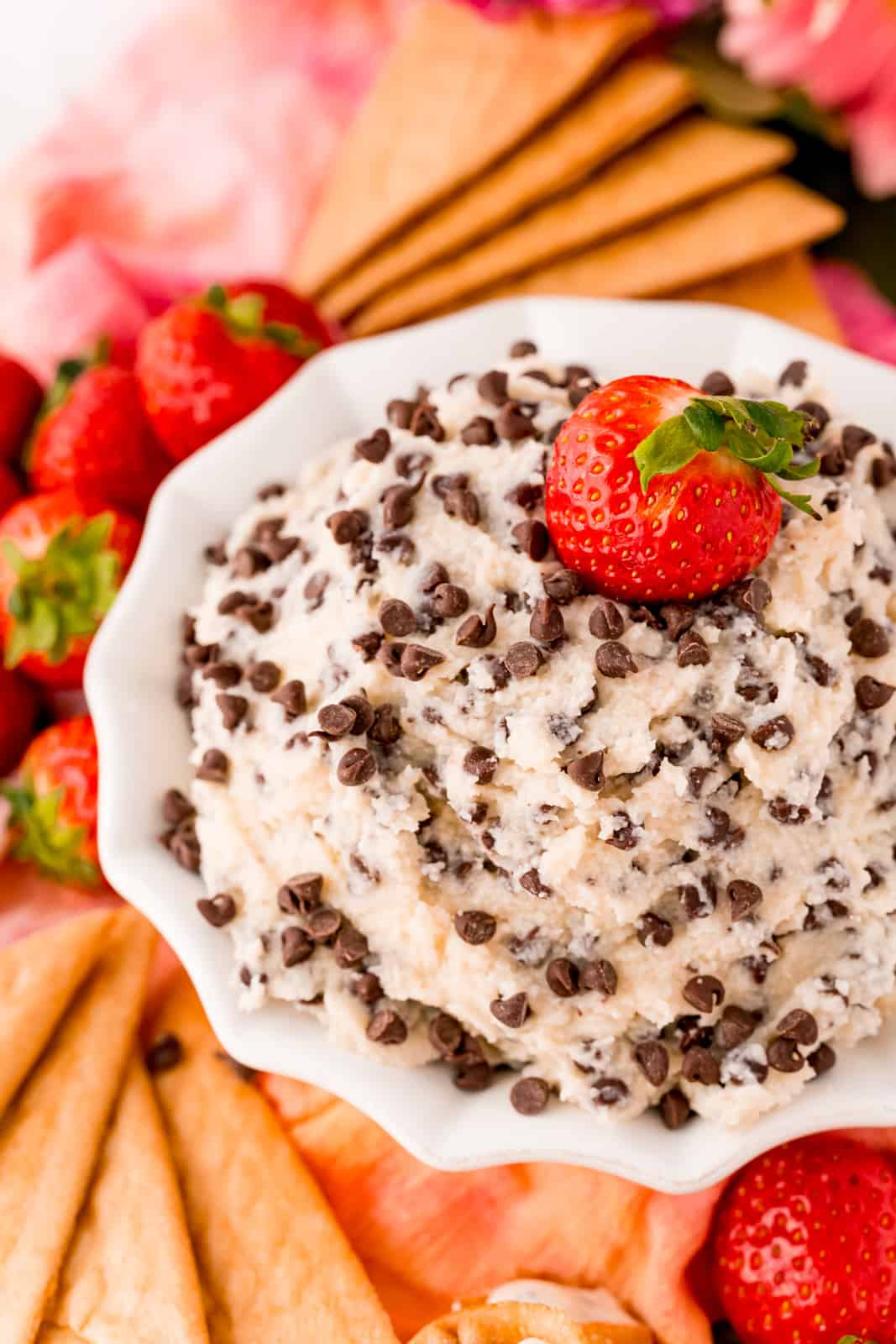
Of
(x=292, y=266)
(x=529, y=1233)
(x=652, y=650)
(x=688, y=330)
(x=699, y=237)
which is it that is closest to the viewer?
(x=652, y=650)

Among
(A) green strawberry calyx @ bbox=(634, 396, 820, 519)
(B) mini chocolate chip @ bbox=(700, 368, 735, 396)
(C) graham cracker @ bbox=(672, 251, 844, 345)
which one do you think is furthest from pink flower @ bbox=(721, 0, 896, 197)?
(A) green strawberry calyx @ bbox=(634, 396, 820, 519)

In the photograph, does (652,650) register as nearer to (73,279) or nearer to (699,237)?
(699,237)

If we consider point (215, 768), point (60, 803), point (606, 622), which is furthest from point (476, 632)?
point (60, 803)

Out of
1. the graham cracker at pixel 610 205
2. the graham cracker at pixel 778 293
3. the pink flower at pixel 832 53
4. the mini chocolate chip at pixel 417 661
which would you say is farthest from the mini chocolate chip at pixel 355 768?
the pink flower at pixel 832 53

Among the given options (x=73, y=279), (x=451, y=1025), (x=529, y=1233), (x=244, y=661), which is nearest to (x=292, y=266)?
(x=73, y=279)

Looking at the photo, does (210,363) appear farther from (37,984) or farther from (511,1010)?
(511,1010)

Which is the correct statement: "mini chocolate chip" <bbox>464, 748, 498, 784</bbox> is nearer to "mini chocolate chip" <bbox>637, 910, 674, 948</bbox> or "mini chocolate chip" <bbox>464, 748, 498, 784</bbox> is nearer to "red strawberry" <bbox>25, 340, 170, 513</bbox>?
"mini chocolate chip" <bbox>637, 910, 674, 948</bbox>
